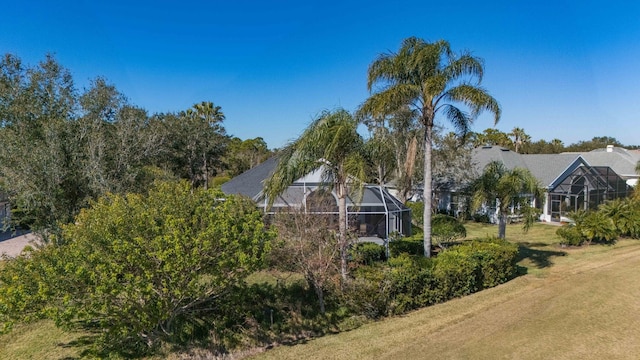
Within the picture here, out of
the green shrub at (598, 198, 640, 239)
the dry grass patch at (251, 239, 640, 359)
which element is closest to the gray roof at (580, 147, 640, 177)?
the green shrub at (598, 198, 640, 239)

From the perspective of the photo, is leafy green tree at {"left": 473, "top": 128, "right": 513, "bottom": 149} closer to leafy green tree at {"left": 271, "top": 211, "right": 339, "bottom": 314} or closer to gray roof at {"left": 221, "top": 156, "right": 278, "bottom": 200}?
gray roof at {"left": 221, "top": 156, "right": 278, "bottom": 200}

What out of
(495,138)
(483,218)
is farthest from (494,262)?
(495,138)

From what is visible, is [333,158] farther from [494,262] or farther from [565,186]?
[565,186]

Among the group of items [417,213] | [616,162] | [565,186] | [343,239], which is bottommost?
[343,239]

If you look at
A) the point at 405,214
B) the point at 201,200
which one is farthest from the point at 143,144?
the point at 405,214

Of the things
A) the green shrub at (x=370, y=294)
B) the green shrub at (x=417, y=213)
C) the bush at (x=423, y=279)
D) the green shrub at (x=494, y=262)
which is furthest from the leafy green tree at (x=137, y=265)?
the green shrub at (x=417, y=213)

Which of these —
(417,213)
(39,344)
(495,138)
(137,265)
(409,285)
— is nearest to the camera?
(137,265)

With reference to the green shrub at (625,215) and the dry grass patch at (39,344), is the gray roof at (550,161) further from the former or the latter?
the dry grass patch at (39,344)
